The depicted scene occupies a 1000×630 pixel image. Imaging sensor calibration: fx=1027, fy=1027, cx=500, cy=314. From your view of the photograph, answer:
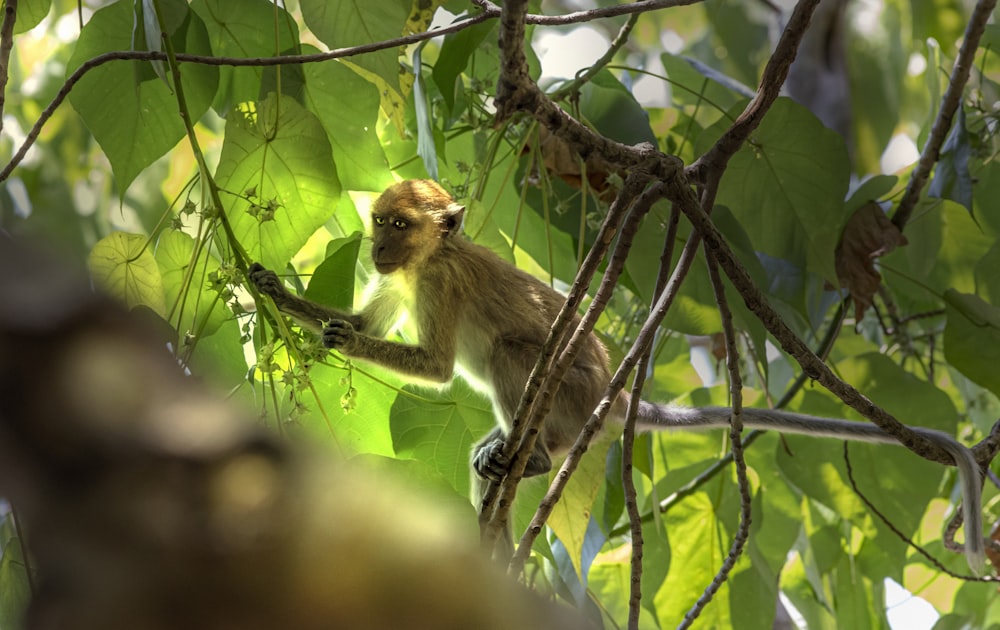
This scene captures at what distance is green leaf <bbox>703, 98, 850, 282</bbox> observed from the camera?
94.3 inches

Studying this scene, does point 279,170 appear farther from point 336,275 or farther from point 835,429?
point 835,429

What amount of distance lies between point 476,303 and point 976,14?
1572 mm

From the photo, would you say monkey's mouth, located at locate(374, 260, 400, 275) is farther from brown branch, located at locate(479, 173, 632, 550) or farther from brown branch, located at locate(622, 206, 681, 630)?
brown branch, located at locate(479, 173, 632, 550)

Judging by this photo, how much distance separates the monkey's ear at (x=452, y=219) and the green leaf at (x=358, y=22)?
49.6 inches

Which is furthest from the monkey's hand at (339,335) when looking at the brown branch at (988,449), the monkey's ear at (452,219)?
the brown branch at (988,449)

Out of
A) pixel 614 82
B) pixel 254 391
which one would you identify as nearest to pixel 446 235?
pixel 614 82

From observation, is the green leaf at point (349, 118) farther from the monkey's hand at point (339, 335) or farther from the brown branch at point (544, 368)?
the brown branch at point (544, 368)

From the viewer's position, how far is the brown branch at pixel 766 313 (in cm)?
148

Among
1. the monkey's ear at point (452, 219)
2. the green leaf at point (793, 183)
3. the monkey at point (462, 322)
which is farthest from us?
the monkey's ear at point (452, 219)

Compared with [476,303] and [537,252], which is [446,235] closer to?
[476,303]

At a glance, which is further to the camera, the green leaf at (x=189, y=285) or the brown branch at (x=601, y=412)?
the green leaf at (x=189, y=285)

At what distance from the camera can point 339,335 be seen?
99.0 inches

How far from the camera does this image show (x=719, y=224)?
2.21 m

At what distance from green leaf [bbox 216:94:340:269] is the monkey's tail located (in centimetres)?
105
